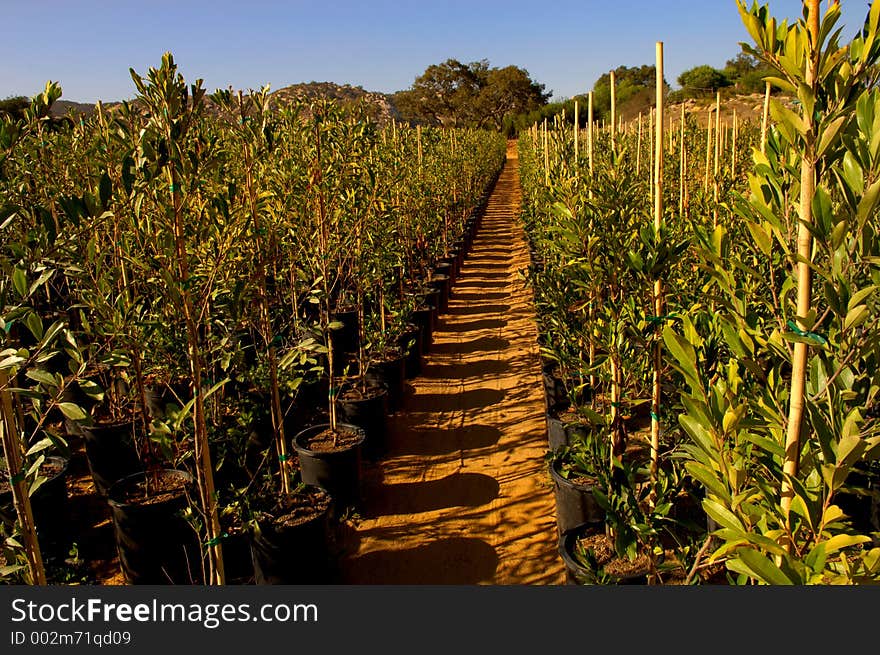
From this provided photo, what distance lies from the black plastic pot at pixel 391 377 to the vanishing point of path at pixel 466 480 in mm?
142

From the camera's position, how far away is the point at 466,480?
478cm

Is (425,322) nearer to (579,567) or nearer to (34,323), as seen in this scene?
(579,567)

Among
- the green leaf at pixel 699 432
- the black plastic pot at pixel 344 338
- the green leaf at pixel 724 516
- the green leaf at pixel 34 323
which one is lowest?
the black plastic pot at pixel 344 338

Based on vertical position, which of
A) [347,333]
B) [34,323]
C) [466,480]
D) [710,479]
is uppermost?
[34,323]

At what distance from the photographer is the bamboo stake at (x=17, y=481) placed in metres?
2.13

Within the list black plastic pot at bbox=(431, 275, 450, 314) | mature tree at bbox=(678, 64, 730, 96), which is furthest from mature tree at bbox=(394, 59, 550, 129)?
black plastic pot at bbox=(431, 275, 450, 314)

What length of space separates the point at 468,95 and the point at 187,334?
218 feet

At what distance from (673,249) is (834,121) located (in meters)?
1.45

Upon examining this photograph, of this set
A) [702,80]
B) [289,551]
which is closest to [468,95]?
[702,80]

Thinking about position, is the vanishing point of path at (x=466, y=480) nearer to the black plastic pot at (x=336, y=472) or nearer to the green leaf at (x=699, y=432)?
the black plastic pot at (x=336, y=472)

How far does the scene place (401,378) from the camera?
620cm

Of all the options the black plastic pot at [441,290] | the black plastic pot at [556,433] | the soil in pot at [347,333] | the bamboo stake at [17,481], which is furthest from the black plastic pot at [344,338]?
the bamboo stake at [17,481]

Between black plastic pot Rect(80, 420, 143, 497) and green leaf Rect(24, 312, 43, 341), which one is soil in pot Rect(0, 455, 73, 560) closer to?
black plastic pot Rect(80, 420, 143, 497)

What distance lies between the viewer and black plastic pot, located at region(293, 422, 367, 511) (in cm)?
427
